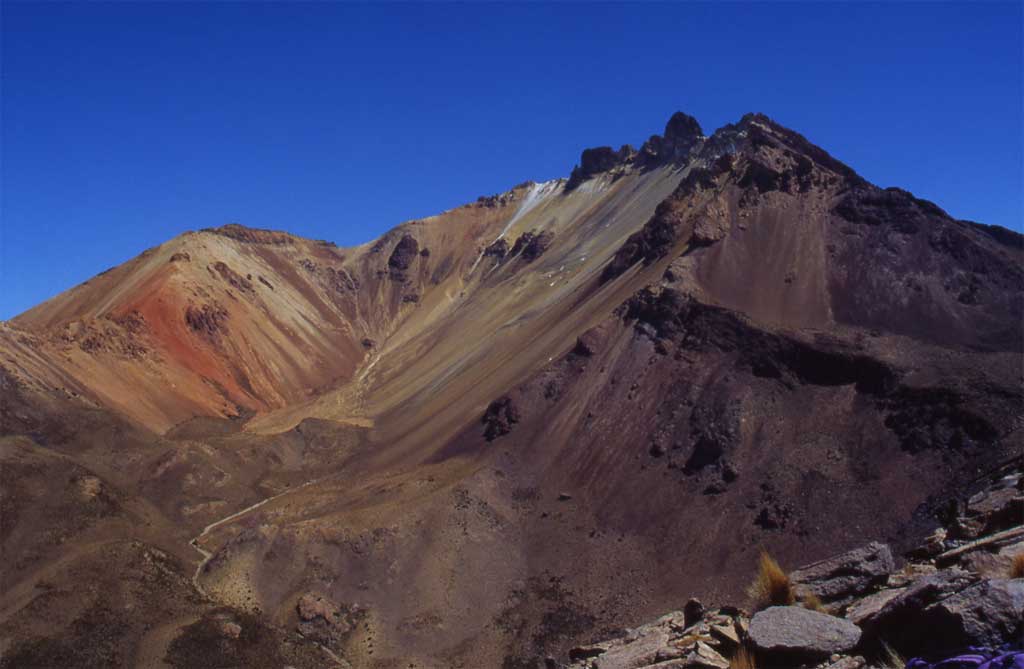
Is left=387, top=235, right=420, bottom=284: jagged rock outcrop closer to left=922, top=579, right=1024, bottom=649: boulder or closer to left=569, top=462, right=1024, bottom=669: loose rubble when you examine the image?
left=569, top=462, right=1024, bottom=669: loose rubble

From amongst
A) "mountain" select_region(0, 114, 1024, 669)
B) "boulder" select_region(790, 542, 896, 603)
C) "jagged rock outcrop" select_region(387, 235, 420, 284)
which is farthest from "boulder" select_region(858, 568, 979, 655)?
"jagged rock outcrop" select_region(387, 235, 420, 284)

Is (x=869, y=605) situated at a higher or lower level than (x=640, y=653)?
higher

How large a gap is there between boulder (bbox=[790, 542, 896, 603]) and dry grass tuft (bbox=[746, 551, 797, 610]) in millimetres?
421

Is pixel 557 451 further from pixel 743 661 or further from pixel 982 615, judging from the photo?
pixel 982 615

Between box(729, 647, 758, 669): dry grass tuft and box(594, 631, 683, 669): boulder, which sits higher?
box(729, 647, 758, 669): dry grass tuft

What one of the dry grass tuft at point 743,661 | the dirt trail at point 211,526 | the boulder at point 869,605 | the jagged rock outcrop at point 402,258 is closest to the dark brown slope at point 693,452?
the dirt trail at point 211,526

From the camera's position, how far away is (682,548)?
2936 centimetres

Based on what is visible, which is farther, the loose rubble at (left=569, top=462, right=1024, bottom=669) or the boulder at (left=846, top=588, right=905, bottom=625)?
the boulder at (left=846, top=588, right=905, bottom=625)

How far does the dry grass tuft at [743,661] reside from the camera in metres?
8.66

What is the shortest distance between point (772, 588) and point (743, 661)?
2.43m

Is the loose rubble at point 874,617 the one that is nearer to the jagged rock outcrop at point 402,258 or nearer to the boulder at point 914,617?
the boulder at point 914,617

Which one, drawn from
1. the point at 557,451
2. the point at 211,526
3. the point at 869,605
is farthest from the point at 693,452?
the point at 211,526

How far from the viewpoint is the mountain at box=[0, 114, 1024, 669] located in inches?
1081

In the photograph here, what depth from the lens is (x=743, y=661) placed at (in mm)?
8648
